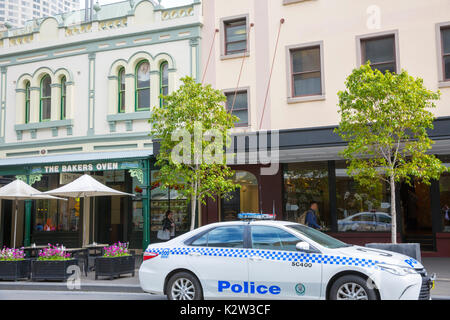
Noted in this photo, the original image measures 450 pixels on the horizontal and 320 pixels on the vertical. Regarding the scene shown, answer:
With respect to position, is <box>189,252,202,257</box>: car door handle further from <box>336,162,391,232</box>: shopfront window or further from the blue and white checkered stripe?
<box>336,162,391,232</box>: shopfront window

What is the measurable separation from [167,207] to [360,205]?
689 cm

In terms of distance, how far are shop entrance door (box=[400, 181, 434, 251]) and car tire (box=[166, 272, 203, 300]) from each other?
10.6 metres

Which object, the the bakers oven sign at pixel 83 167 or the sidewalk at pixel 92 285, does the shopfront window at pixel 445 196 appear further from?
the the bakers oven sign at pixel 83 167

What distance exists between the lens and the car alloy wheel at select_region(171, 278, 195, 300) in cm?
816

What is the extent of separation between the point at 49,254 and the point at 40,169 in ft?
20.4

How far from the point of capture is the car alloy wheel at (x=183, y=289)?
8.16 metres

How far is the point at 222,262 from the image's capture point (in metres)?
8.02

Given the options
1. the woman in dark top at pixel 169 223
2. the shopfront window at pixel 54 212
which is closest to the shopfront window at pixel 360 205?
the woman in dark top at pixel 169 223

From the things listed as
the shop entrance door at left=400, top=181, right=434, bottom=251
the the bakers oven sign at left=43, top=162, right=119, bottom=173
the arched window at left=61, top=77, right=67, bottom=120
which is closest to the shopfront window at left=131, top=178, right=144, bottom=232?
the the bakers oven sign at left=43, top=162, right=119, bottom=173

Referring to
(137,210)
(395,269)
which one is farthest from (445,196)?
(137,210)

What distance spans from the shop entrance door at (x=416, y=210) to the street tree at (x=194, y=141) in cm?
728

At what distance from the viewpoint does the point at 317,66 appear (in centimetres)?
1584
